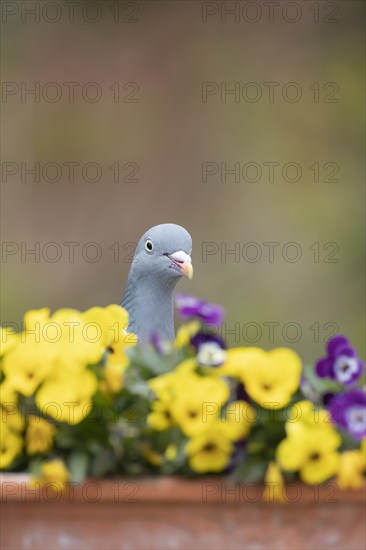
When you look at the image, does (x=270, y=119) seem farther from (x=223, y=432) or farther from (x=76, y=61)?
(x=223, y=432)

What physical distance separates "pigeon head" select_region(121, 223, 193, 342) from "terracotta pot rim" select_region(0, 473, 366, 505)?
883 millimetres

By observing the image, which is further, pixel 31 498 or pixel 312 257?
pixel 312 257

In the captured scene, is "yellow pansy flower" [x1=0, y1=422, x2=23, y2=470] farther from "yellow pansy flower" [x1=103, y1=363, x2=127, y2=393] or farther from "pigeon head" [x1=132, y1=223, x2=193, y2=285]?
"pigeon head" [x1=132, y1=223, x2=193, y2=285]

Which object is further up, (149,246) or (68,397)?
(149,246)

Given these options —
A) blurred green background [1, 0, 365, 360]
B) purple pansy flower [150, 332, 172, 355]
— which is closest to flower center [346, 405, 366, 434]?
purple pansy flower [150, 332, 172, 355]

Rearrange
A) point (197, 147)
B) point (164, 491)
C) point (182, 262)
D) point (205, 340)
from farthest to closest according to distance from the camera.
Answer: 1. point (197, 147)
2. point (182, 262)
3. point (205, 340)
4. point (164, 491)

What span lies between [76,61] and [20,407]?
16.1ft

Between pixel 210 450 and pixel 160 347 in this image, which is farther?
pixel 160 347

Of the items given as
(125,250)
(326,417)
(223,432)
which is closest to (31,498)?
(223,432)

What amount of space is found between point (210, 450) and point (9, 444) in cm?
21

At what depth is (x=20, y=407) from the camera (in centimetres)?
127

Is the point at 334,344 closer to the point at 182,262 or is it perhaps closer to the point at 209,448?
the point at 209,448

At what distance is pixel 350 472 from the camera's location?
1.21 m

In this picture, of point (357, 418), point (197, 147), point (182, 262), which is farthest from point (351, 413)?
point (197, 147)
